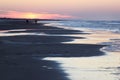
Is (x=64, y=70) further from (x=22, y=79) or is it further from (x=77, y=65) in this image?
(x=22, y=79)

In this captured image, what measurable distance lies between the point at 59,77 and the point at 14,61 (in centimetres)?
465

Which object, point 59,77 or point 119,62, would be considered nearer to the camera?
point 59,77

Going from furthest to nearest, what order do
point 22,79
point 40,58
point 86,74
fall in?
point 40,58 → point 86,74 → point 22,79

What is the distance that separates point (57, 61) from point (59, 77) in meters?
4.35

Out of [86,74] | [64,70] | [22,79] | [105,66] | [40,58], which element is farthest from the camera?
[40,58]

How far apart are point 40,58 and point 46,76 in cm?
537

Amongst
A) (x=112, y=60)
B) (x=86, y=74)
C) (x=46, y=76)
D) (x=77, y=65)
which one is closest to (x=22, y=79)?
(x=46, y=76)

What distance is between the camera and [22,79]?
12055 mm

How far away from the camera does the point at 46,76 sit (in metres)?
12.8

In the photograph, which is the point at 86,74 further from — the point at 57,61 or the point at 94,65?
the point at 57,61

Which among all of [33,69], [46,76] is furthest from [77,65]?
[46,76]

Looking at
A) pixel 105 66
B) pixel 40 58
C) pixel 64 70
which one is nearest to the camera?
pixel 64 70

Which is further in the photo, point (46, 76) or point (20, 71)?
point (20, 71)

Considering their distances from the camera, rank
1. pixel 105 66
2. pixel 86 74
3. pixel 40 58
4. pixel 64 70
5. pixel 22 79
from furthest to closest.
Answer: pixel 40 58 → pixel 105 66 → pixel 64 70 → pixel 86 74 → pixel 22 79
